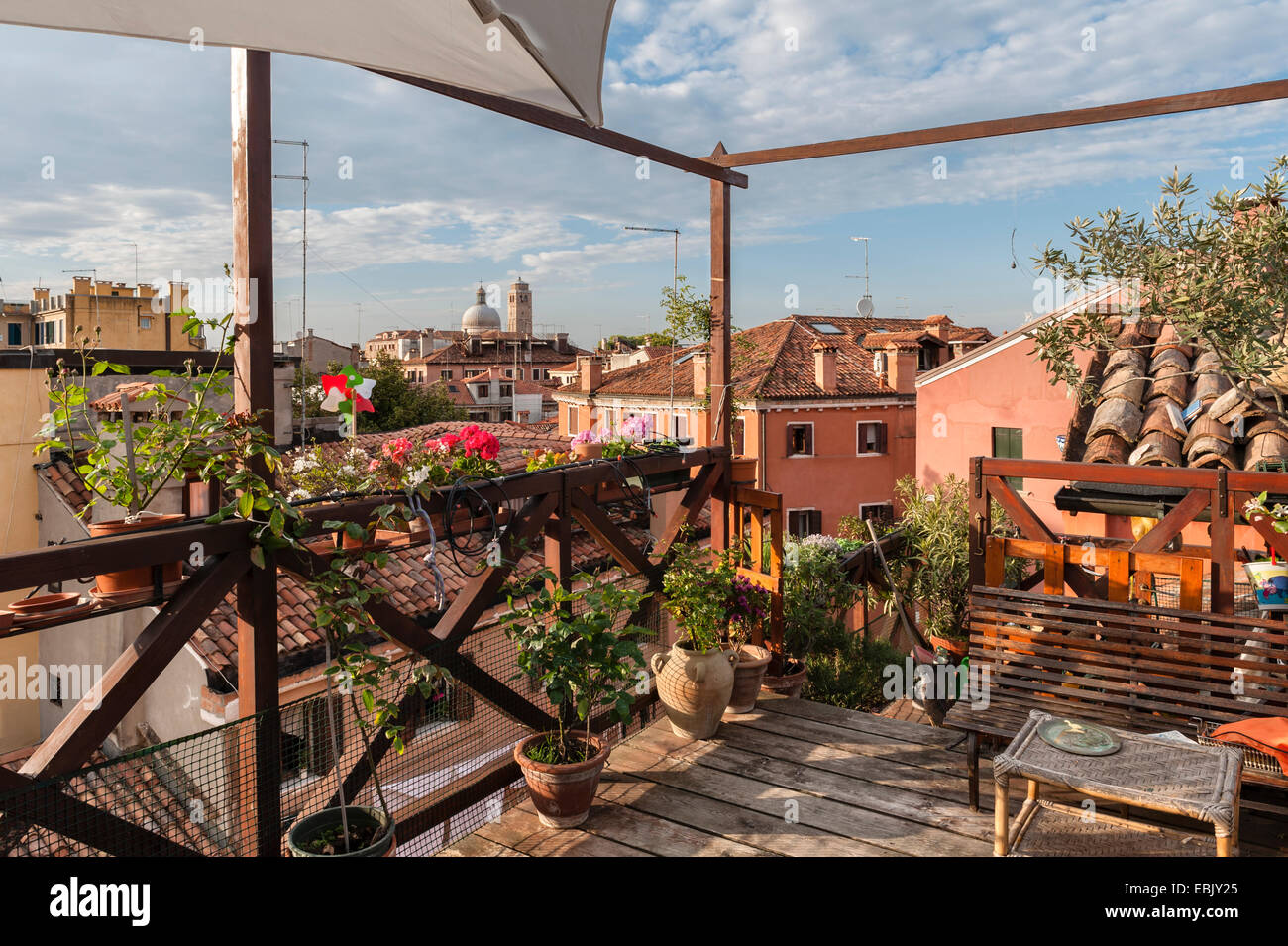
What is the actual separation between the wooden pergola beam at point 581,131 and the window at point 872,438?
17694 millimetres

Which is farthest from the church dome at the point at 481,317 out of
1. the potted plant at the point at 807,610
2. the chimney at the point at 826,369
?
the potted plant at the point at 807,610

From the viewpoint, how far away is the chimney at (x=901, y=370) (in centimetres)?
2177

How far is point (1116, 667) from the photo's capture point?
3.32 meters

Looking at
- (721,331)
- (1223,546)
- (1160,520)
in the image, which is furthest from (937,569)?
(1223,546)

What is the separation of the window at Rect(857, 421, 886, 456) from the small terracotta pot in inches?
702

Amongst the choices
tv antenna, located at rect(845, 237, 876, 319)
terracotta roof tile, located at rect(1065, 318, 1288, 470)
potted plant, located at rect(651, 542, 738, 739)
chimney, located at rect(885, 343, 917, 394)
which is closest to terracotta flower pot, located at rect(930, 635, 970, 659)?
terracotta roof tile, located at rect(1065, 318, 1288, 470)

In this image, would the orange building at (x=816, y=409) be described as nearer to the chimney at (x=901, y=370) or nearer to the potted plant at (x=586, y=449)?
the chimney at (x=901, y=370)

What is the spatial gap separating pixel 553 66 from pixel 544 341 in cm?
4422

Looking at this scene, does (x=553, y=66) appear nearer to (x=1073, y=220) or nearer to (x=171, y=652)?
(x=171, y=652)

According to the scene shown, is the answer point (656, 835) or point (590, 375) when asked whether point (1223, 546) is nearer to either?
point (656, 835)

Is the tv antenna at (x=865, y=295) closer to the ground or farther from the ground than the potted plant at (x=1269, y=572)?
farther from the ground

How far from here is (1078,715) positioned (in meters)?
3.24

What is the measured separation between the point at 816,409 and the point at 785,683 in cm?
1708
